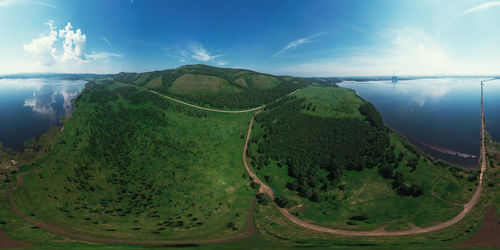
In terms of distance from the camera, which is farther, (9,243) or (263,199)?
(263,199)

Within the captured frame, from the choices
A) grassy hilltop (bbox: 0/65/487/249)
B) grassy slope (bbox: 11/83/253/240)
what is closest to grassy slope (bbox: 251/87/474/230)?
grassy hilltop (bbox: 0/65/487/249)

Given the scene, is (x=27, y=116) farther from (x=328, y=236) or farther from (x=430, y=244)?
(x=430, y=244)

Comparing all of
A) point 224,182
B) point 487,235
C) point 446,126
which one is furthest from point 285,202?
point 446,126

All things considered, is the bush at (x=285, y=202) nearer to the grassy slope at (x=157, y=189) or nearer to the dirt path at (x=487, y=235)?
the grassy slope at (x=157, y=189)

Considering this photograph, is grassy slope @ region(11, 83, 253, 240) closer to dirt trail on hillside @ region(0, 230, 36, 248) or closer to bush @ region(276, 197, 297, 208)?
dirt trail on hillside @ region(0, 230, 36, 248)

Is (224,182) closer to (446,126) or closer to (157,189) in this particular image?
(157,189)

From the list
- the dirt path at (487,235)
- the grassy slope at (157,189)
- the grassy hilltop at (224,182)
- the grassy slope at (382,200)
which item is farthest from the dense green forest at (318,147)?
the dirt path at (487,235)
